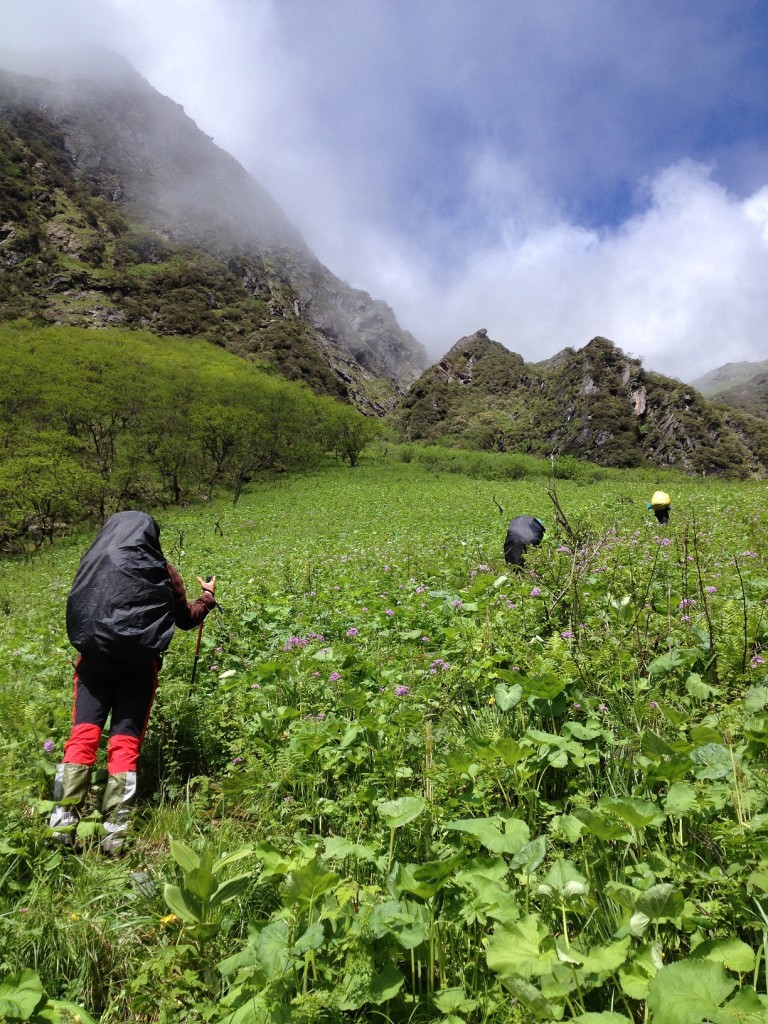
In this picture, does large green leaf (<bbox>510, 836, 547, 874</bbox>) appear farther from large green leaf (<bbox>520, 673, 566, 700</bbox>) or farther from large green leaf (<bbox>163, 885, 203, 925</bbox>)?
large green leaf (<bbox>163, 885, 203, 925</bbox>)

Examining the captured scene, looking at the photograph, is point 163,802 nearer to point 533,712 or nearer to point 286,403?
point 533,712

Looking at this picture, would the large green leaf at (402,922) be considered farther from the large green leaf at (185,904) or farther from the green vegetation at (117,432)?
the green vegetation at (117,432)

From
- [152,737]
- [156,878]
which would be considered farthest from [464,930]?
[152,737]

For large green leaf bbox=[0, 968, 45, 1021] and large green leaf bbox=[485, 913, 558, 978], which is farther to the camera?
large green leaf bbox=[0, 968, 45, 1021]

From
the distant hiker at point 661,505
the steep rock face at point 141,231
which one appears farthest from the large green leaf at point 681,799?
the steep rock face at point 141,231

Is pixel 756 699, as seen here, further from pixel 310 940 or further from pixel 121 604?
pixel 121 604

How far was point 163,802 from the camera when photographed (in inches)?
127

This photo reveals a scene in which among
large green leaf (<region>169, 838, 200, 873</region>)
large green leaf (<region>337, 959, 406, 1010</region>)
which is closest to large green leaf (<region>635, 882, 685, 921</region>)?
large green leaf (<region>337, 959, 406, 1010</region>)

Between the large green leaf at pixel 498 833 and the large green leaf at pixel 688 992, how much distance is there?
0.61 meters

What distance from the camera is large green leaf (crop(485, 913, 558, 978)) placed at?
1.31m

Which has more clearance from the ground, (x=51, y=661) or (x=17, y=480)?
(x=17, y=480)

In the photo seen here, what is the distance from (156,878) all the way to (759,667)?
3526mm

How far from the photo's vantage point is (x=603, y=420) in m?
87.6

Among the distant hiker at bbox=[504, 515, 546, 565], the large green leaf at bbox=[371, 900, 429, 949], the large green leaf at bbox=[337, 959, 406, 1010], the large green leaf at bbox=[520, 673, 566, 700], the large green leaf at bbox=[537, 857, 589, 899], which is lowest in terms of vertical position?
the large green leaf at bbox=[337, 959, 406, 1010]
